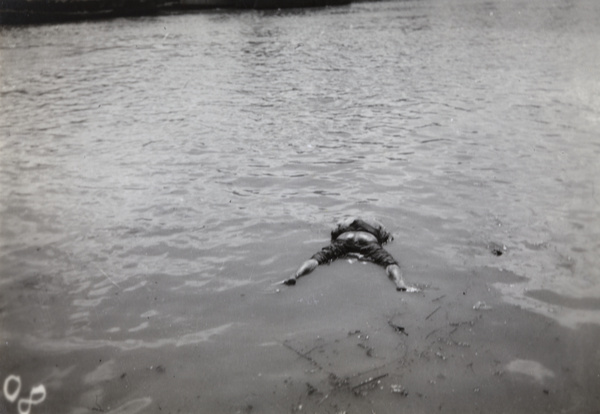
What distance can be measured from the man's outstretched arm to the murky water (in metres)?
0.27

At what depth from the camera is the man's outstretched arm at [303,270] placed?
6.91m

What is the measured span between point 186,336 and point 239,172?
Answer: 231 inches

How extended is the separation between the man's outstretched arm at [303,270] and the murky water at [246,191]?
268 millimetres

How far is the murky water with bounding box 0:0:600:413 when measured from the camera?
20.4 feet

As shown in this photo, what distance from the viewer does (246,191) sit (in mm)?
10258

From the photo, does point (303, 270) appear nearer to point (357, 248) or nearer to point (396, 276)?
point (357, 248)

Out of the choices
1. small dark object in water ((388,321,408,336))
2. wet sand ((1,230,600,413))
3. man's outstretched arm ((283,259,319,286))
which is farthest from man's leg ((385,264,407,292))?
man's outstretched arm ((283,259,319,286))

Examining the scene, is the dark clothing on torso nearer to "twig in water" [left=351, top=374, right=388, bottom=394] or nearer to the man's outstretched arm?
the man's outstretched arm

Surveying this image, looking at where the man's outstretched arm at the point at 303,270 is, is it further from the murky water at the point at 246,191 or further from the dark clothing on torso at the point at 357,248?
the murky water at the point at 246,191

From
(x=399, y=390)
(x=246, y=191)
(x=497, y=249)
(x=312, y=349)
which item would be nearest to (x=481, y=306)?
(x=497, y=249)

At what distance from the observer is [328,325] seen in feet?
19.7

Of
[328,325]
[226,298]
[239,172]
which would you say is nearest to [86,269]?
[226,298]

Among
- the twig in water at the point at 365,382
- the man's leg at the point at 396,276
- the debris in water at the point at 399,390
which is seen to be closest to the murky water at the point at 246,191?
the man's leg at the point at 396,276

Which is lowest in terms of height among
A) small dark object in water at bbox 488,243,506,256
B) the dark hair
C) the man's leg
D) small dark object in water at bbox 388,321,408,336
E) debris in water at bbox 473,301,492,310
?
debris in water at bbox 473,301,492,310
